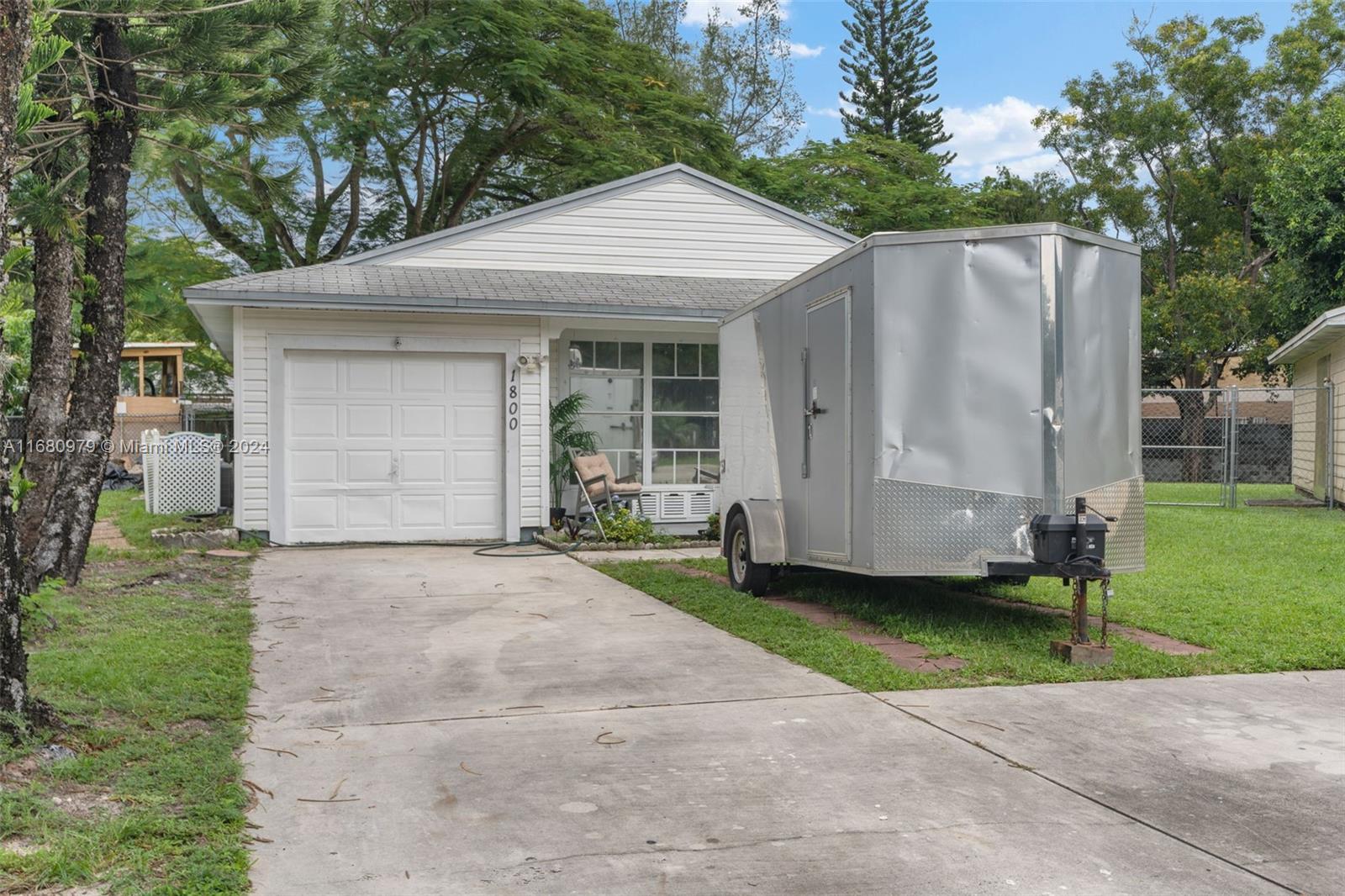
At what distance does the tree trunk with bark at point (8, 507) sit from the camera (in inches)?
165

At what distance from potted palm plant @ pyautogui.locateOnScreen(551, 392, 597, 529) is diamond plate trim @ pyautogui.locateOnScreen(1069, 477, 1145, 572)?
767cm

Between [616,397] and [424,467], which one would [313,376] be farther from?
[616,397]

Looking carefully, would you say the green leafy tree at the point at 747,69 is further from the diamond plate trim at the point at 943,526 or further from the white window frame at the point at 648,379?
the diamond plate trim at the point at 943,526

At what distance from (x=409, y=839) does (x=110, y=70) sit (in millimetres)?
7057

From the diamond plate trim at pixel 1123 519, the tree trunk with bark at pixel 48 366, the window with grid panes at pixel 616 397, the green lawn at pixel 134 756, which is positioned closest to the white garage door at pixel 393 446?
the window with grid panes at pixel 616 397

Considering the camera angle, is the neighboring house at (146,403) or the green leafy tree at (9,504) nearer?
the green leafy tree at (9,504)

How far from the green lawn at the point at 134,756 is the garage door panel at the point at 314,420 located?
4491 millimetres

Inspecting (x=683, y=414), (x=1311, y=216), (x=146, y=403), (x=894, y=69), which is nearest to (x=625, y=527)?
(x=683, y=414)

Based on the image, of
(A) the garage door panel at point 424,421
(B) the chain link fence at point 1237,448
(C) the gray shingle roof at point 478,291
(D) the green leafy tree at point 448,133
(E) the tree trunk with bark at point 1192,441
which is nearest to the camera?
(C) the gray shingle roof at point 478,291

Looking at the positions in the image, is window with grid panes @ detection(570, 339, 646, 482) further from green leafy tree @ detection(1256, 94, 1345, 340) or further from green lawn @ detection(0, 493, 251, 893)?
green leafy tree @ detection(1256, 94, 1345, 340)

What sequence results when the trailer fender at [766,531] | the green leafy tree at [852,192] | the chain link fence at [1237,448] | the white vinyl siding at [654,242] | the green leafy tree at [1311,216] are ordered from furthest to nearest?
the green leafy tree at [852,192] → the green leafy tree at [1311,216] → the chain link fence at [1237,448] → the white vinyl siding at [654,242] → the trailer fender at [766,531]

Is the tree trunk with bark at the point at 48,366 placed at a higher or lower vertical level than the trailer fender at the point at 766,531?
higher

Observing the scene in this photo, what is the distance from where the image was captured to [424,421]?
12.8 m

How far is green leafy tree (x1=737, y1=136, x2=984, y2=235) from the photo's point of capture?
25875 millimetres
